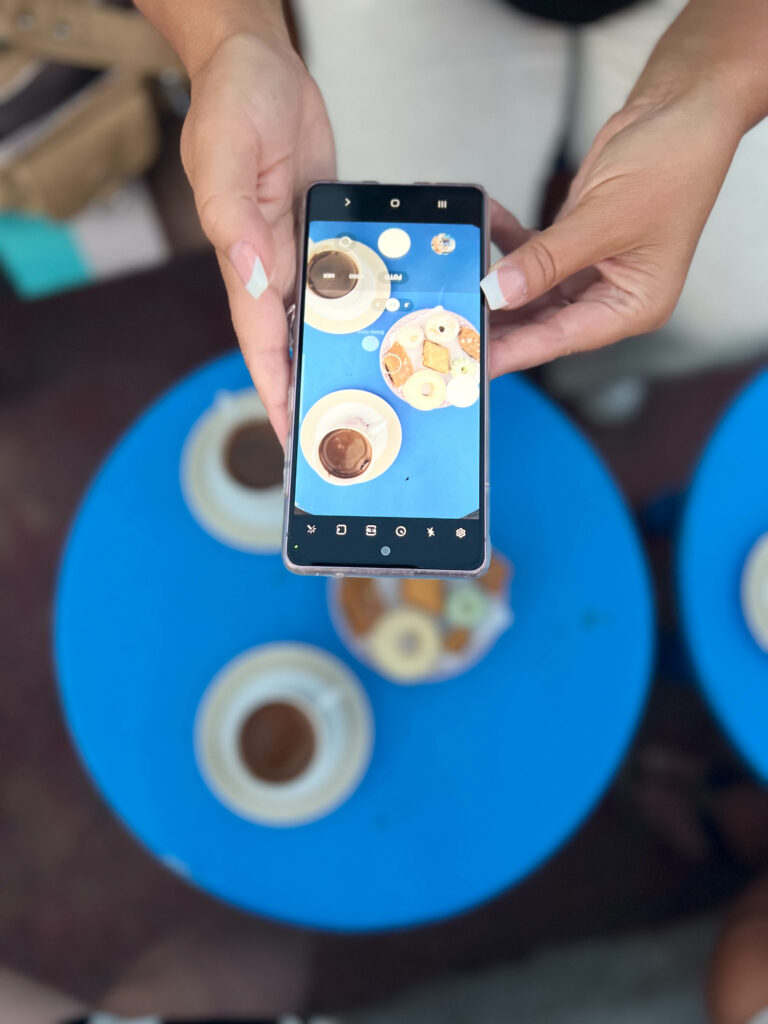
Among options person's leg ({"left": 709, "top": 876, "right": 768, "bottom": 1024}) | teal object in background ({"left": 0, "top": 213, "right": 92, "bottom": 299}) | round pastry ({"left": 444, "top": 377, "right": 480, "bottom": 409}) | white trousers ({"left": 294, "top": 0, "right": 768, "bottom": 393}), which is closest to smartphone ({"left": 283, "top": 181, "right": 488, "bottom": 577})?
round pastry ({"left": 444, "top": 377, "right": 480, "bottom": 409})

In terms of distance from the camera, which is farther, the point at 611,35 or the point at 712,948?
the point at 712,948

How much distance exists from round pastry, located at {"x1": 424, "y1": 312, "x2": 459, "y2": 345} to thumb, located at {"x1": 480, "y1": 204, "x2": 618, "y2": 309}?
0.13 feet

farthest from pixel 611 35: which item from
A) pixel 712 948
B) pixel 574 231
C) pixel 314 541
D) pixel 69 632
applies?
pixel 712 948

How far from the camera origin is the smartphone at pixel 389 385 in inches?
28.0

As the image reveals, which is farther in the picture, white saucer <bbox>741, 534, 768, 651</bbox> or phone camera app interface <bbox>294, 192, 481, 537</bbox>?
white saucer <bbox>741, 534, 768, 651</bbox>

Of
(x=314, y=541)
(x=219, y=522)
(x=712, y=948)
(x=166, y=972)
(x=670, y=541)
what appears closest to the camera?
(x=314, y=541)

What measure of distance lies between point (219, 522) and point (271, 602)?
5.0 inches

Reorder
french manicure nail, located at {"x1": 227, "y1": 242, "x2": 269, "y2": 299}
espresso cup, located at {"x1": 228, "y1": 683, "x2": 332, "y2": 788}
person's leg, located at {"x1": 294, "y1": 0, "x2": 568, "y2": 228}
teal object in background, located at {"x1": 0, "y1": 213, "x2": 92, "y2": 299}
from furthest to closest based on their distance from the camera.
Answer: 1. teal object in background, located at {"x1": 0, "y1": 213, "x2": 92, "y2": 299}
2. person's leg, located at {"x1": 294, "y1": 0, "x2": 568, "y2": 228}
3. espresso cup, located at {"x1": 228, "y1": 683, "x2": 332, "y2": 788}
4. french manicure nail, located at {"x1": 227, "y1": 242, "x2": 269, "y2": 299}

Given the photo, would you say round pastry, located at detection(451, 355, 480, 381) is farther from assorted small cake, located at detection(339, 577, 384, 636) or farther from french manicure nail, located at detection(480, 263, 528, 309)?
assorted small cake, located at detection(339, 577, 384, 636)

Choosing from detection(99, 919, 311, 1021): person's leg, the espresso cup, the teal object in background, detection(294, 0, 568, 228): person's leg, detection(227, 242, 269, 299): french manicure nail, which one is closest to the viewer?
detection(227, 242, 269, 299): french manicure nail

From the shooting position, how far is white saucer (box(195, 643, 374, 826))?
907 millimetres

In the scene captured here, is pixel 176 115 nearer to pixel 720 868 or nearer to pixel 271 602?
pixel 271 602

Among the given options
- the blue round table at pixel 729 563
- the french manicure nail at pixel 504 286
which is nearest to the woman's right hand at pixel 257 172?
the french manicure nail at pixel 504 286

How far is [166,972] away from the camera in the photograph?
4.64ft
